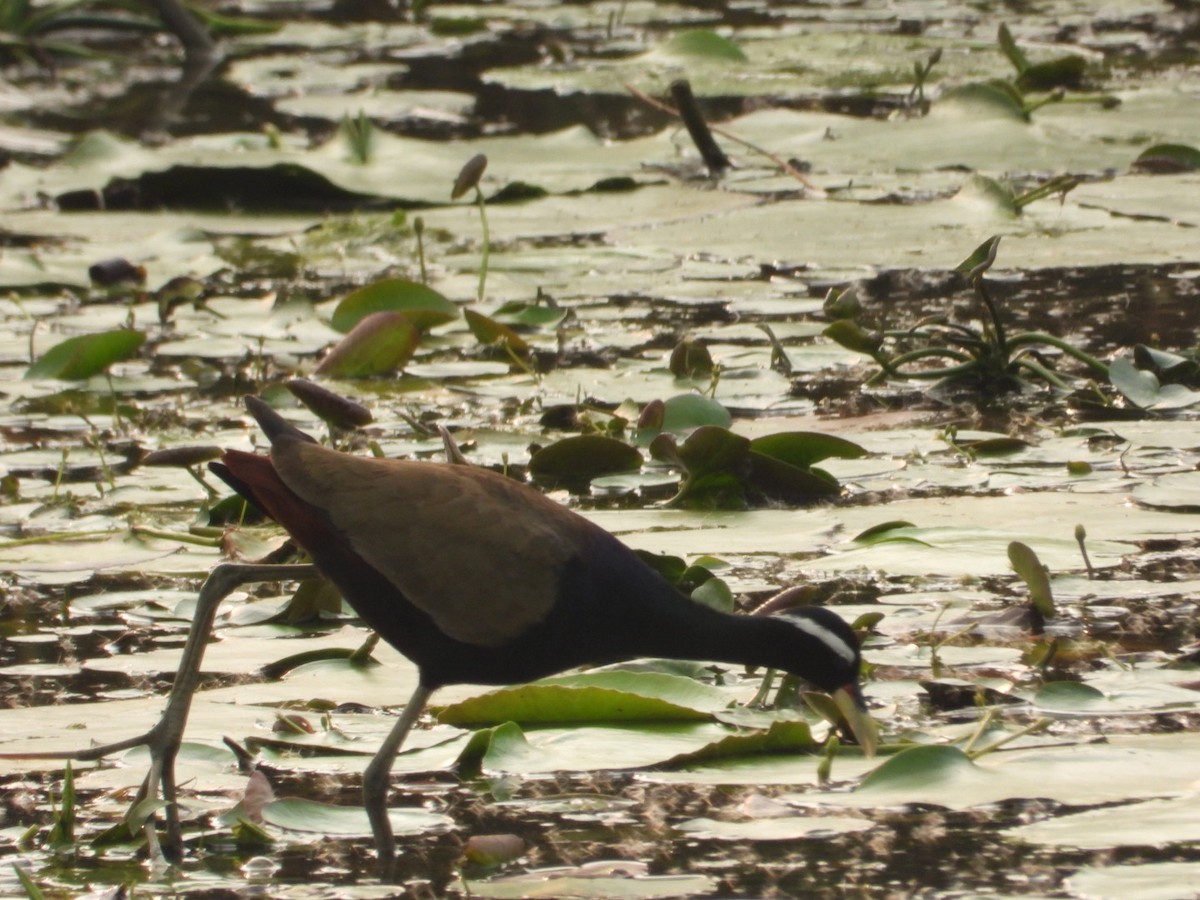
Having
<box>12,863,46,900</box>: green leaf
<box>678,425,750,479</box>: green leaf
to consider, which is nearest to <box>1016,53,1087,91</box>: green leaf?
<box>678,425,750,479</box>: green leaf

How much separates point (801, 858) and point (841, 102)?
6.84 m

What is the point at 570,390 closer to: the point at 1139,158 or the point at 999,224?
the point at 999,224

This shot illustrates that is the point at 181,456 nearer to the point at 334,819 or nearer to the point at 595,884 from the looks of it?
the point at 334,819

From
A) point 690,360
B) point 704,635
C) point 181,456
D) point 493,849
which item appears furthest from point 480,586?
point 690,360

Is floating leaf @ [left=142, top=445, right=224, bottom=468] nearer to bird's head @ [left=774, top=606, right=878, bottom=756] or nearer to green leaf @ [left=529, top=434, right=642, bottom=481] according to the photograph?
green leaf @ [left=529, top=434, right=642, bottom=481]

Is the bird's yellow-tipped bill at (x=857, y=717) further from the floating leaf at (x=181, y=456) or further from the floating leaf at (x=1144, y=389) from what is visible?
the floating leaf at (x=1144, y=389)

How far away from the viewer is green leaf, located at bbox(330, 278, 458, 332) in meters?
5.58

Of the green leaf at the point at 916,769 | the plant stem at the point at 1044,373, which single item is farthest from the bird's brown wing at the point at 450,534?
the plant stem at the point at 1044,373

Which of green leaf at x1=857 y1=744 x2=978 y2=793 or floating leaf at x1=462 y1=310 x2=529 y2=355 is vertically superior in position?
floating leaf at x1=462 y1=310 x2=529 y2=355

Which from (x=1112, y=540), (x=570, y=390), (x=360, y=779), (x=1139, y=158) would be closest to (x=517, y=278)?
(x=570, y=390)

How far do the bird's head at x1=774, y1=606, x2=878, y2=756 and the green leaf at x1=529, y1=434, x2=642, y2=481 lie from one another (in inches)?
51.6

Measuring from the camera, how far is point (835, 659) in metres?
3.00

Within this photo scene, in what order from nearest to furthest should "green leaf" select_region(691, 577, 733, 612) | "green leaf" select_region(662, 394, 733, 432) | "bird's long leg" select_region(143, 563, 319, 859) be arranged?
"bird's long leg" select_region(143, 563, 319, 859) → "green leaf" select_region(691, 577, 733, 612) → "green leaf" select_region(662, 394, 733, 432)

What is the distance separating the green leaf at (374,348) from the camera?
17.2 ft
